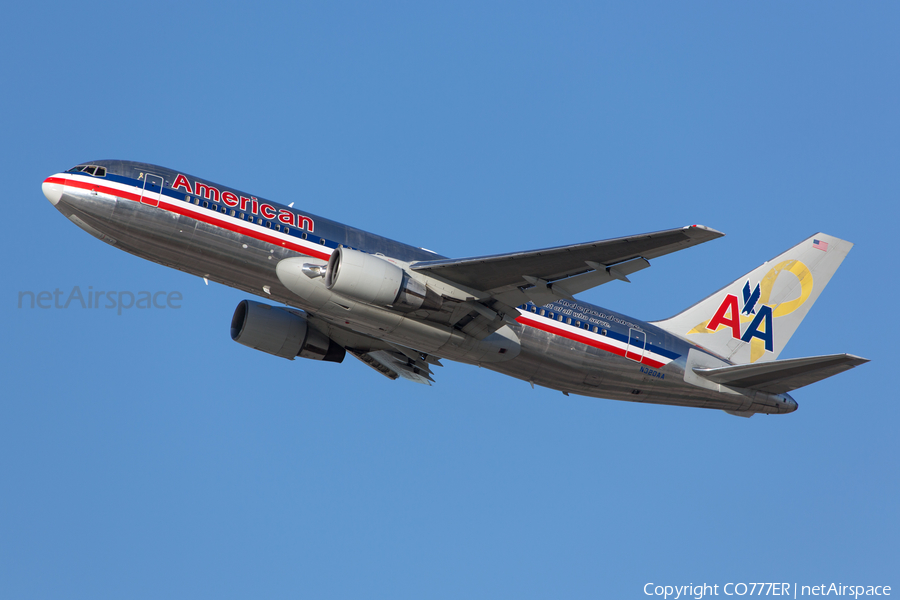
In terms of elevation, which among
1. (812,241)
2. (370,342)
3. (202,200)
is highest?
(812,241)

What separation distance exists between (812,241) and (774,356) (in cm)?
576

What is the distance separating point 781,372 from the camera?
32.5 meters

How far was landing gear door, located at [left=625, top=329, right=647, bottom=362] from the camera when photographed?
33.3 metres

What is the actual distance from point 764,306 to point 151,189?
86.9 feet

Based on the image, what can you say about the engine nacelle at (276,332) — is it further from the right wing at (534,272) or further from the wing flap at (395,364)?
the right wing at (534,272)

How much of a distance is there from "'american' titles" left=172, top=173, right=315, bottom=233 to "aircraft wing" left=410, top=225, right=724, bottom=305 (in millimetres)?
4277

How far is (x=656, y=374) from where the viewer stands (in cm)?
3378

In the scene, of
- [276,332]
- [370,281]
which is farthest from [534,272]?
[276,332]

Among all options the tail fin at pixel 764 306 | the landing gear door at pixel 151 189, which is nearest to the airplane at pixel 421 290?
the landing gear door at pixel 151 189

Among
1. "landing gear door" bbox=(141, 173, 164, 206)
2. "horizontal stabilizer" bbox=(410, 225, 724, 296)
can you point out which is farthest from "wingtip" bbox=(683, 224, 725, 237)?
"landing gear door" bbox=(141, 173, 164, 206)

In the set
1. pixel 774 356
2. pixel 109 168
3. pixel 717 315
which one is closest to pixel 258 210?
pixel 109 168

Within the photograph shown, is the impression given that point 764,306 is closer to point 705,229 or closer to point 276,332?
point 705,229

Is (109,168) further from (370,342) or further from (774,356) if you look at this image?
(774,356)

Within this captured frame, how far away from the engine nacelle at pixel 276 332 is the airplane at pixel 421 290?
5 centimetres
